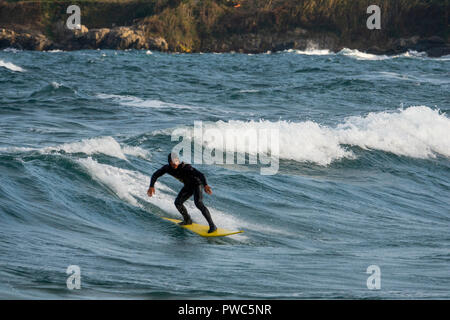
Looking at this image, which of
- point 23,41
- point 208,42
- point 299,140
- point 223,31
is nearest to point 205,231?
point 299,140

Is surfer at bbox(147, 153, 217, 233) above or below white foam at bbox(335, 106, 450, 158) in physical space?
above

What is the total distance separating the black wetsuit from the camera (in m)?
10.6

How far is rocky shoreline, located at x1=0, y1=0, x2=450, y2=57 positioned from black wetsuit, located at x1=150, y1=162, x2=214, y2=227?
92.2 metres

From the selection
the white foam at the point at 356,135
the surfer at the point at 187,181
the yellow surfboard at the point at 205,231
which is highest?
the surfer at the point at 187,181

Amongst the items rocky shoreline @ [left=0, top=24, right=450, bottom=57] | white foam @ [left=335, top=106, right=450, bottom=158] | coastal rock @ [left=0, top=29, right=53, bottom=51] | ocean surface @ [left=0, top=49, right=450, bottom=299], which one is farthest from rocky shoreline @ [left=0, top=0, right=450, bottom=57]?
white foam @ [left=335, top=106, right=450, bottom=158]

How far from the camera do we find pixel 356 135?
20859 millimetres

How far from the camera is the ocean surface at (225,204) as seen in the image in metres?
7.96

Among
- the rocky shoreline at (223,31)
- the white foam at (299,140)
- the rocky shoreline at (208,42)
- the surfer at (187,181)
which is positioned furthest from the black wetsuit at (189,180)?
the rocky shoreline at (223,31)

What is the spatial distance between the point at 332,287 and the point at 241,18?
118 m

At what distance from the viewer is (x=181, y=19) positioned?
120 m

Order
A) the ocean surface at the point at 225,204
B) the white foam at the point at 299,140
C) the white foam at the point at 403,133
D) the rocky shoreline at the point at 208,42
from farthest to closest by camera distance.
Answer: the rocky shoreline at the point at 208,42
the white foam at the point at 403,133
the white foam at the point at 299,140
the ocean surface at the point at 225,204

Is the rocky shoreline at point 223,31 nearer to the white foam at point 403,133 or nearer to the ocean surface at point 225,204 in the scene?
the ocean surface at point 225,204

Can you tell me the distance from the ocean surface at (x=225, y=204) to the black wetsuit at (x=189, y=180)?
48 centimetres

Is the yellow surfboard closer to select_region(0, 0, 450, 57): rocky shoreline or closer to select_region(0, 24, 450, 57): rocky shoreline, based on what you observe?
select_region(0, 24, 450, 57): rocky shoreline
